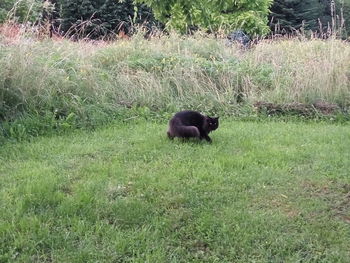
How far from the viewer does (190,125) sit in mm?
5680

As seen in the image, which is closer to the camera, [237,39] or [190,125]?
[190,125]

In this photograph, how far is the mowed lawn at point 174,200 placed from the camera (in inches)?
124

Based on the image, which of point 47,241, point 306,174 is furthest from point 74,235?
point 306,174

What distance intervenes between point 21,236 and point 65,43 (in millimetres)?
6693

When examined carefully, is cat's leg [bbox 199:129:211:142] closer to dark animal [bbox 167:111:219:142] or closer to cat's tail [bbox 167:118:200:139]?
dark animal [bbox 167:111:219:142]

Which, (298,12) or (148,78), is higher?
(298,12)

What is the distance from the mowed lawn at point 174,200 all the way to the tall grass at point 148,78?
2.92 feet

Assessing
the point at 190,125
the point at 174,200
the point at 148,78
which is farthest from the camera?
the point at 148,78

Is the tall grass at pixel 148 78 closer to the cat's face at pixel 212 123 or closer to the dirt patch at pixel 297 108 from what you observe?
the dirt patch at pixel 297 108

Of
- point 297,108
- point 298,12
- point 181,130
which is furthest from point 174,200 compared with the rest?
point 298,12

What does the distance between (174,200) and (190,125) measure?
76.6 inches

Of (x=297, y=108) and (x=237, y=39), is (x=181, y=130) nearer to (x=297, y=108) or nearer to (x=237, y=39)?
(x=297, y=108)

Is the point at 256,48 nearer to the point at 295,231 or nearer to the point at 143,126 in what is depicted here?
the point at 143,126

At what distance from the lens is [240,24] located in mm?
14602
